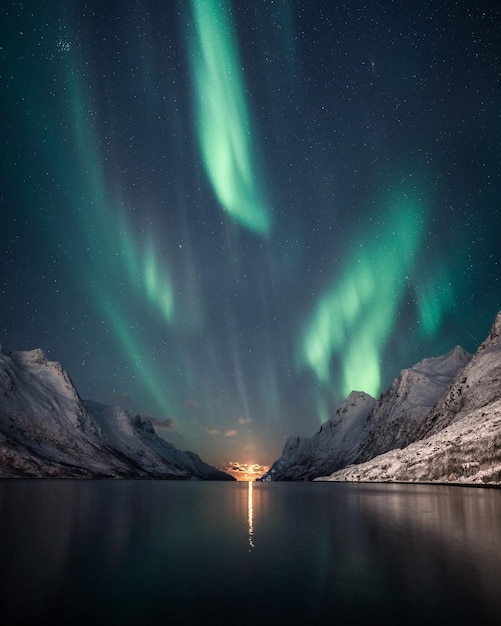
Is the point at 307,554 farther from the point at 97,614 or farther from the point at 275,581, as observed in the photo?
the point at 97,614

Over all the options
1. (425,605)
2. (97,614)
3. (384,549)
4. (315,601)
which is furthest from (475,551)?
(97,614)

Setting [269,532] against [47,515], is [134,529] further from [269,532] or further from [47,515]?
[47,515]

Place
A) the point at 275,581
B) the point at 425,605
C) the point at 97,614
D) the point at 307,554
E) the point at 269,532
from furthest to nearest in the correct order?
the point at 269,532 → the point at 307,554 → the point at 275,581 → the point at 425,605 → the point at 97,614

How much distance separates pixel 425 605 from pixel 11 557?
756 inches

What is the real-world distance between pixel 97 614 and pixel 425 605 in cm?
1078

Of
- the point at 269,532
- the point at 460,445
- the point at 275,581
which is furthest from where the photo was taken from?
the point at 460,445

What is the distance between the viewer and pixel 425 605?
48.7 ft

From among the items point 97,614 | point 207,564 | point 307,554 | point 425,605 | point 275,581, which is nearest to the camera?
point 97,614

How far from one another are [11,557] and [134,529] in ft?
44.3

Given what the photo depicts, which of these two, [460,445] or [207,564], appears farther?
[460,445]

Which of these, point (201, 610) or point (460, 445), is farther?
point (460, 445)

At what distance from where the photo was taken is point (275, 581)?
18.3 m

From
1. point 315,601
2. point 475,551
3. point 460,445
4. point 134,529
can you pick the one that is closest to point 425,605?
point 315,601

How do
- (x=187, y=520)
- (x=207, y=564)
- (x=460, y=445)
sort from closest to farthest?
(x=207, y=564) → (x=187, y=520) → (x=460, y=445)
